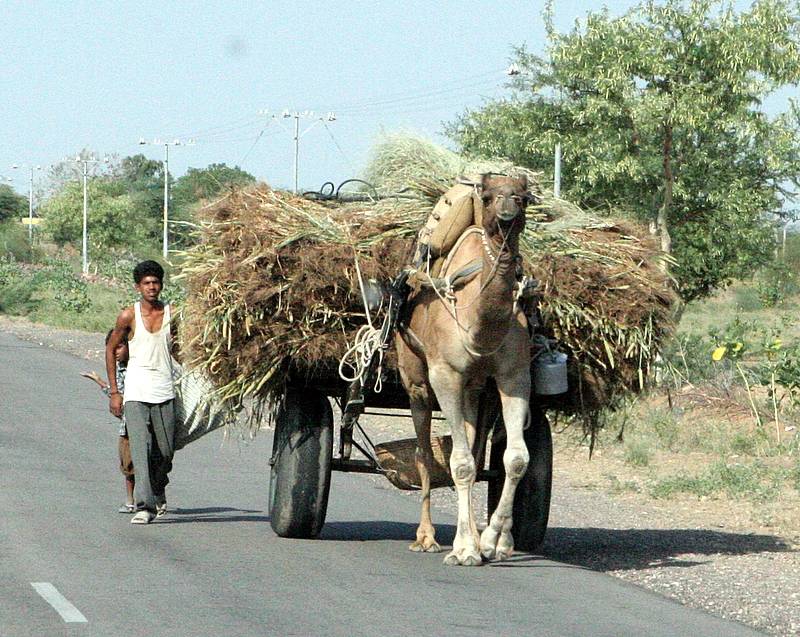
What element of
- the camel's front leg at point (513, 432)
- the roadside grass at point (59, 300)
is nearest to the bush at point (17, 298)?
the roadside grass at point (59, 300)

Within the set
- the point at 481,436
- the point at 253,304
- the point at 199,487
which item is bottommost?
the point at 199,487

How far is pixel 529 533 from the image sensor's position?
1034 centimetres

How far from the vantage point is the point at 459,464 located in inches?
377

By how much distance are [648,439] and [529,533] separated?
8325 mm

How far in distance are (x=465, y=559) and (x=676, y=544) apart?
2.64 m

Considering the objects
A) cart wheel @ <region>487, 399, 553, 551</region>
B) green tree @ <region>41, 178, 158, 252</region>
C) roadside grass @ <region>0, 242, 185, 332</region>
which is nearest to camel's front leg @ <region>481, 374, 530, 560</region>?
cart wheel @ <region>487, 399, 553, 551</region>

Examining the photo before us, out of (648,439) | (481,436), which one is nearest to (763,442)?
(648,439)

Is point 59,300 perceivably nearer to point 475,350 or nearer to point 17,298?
point 17,298

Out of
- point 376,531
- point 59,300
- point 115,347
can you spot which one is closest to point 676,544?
point 376,531

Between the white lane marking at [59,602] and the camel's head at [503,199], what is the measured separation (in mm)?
3213

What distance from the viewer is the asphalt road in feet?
24.7

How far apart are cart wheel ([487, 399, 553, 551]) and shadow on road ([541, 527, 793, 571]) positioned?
0.27m

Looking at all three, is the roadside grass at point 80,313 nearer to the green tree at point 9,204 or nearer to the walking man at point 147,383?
the walking man at point 147,383

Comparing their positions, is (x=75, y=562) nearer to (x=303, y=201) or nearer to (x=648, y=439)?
(x=303, y=201)
